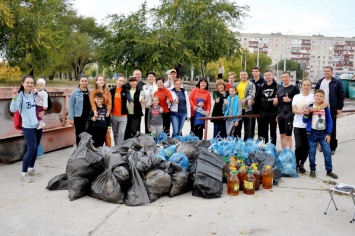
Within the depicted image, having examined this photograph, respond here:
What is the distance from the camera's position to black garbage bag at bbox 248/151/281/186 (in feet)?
17.1

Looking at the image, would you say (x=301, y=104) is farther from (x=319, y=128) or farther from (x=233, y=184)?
(x=233, y=184)

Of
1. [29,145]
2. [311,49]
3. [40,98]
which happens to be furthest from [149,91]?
[311,49]

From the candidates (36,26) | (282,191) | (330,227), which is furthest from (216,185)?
(36,26)

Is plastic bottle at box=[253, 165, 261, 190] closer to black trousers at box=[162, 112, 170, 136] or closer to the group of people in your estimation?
the group of people

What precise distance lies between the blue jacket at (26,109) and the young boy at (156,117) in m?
2.25

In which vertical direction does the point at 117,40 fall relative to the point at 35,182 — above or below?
above

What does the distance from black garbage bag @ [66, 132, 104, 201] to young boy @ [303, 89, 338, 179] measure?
344 cm

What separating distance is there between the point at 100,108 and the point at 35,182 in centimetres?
163

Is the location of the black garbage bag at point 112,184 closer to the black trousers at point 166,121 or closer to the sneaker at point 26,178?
the sneaker at point 26,178

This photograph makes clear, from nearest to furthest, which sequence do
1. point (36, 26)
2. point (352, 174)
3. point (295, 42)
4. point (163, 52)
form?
point (352, 174) → point (36, 26) → point (163, 52) → point (295, 42)

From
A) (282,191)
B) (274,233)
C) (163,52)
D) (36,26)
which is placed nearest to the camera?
(274,233)

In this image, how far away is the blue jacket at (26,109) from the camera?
5.13 m

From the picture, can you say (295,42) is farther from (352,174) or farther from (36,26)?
(352,174)

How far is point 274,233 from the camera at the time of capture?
3537mm
